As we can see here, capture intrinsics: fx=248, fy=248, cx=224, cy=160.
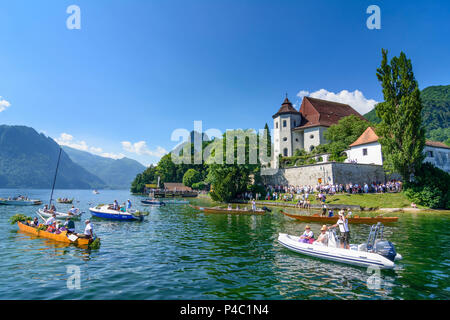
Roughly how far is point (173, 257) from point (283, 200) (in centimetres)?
3602

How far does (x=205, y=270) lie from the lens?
11.3 meters

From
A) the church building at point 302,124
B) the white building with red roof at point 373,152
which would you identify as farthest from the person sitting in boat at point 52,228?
the church building at point 302,124

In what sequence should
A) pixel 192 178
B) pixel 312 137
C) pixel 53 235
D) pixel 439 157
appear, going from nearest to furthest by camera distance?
1. pixel 53 235
2. pixel 439 157
3. pixel 312 137
4. pixel 192 178

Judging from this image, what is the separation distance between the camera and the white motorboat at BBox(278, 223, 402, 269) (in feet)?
37.8

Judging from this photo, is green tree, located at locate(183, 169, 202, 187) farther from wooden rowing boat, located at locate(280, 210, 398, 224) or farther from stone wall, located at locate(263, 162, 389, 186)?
wooden rowing boat, located at locate(280, 210, 398, 224)

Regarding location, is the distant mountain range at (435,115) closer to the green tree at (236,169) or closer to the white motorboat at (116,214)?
the green tree at (236,169)

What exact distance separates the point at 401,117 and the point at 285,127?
3514 centimetres

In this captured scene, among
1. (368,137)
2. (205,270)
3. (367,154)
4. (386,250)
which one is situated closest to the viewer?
(205,270)

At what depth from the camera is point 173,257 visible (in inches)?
530

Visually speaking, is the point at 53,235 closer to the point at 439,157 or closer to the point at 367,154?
the point at 367,154

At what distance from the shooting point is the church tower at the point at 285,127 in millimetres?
67375

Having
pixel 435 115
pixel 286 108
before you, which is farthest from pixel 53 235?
pixel 435 115

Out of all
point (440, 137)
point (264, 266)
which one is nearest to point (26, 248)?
point (264, 266)
